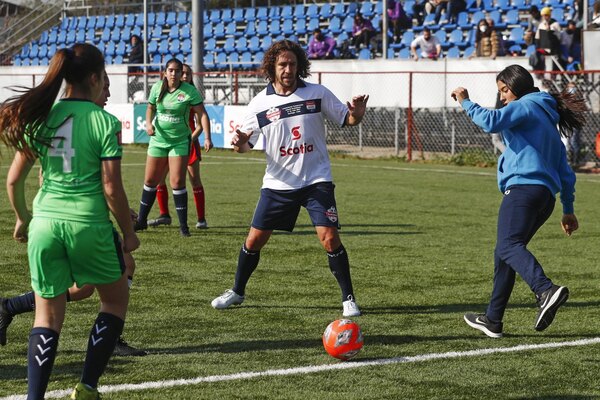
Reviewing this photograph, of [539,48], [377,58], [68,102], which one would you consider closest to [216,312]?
[68,102]

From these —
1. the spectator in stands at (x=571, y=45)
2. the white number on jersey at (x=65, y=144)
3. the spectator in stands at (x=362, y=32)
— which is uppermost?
the spectator in stands at (x=362, y=32)

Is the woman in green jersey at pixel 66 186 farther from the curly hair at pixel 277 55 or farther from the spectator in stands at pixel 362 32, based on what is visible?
the spectator in stands at pixel 362 32

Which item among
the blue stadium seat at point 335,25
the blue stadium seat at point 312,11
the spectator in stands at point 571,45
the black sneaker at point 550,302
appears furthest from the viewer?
the blue stadium seat at point 312,11

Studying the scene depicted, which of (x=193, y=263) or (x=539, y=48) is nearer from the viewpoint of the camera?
(x=193, y=263)

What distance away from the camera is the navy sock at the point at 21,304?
6438 mm

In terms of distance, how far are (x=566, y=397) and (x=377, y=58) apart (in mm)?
22287

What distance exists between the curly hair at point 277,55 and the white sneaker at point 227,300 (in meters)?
1.60

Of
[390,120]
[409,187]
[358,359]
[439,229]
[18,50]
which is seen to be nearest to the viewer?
[358,359]

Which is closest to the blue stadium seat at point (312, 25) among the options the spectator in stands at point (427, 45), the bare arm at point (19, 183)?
the spectator in stands at point (427, 45)

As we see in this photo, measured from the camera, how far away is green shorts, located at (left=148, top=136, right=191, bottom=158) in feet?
40.1

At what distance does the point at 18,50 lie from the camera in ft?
138

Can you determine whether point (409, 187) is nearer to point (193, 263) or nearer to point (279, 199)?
point (193, 263)

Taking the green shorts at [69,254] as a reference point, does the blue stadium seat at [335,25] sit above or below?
above

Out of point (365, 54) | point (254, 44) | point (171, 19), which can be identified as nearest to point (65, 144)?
point (365, 54)
